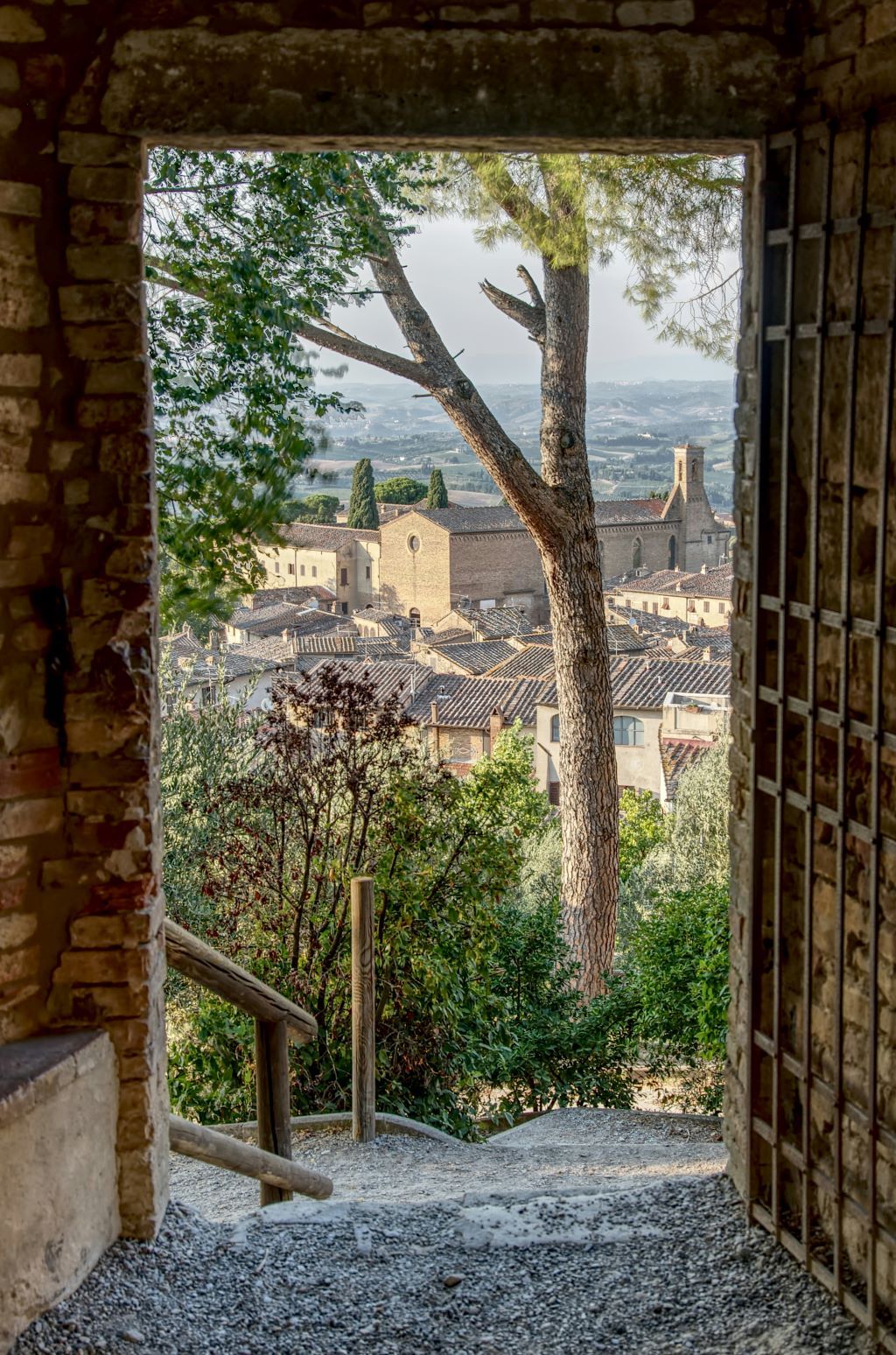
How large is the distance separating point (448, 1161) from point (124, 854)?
96.1 inches

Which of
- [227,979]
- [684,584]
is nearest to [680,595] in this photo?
[684,584]

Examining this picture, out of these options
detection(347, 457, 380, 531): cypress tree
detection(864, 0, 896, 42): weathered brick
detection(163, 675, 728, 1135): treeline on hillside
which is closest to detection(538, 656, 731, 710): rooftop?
detection(347, 457, 380, 531): cypress tree

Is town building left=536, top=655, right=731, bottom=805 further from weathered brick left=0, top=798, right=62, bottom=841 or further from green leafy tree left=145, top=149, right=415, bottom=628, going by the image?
weathered brick left=0, top=798, right=62, bottom=841

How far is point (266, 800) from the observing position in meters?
5.75

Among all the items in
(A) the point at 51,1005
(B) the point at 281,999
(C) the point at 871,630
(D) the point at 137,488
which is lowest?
(B) the point at 281,999

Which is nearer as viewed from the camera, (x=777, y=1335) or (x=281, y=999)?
(x=777, y=1335)

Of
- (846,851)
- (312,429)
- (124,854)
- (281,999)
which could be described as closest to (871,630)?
(846,851)

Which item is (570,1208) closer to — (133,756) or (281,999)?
(281,999)

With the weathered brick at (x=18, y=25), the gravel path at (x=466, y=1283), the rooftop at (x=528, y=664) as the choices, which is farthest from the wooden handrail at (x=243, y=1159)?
the rooftop at (x=528, y=664)

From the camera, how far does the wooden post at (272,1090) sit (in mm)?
3910

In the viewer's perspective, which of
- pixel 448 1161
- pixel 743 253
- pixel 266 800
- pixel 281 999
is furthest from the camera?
pixel 266 800

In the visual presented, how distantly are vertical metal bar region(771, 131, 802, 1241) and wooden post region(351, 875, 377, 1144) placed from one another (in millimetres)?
2007

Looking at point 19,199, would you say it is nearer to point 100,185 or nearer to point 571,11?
point 100,185

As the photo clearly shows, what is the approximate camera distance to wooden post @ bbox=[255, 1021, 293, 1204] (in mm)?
3910
